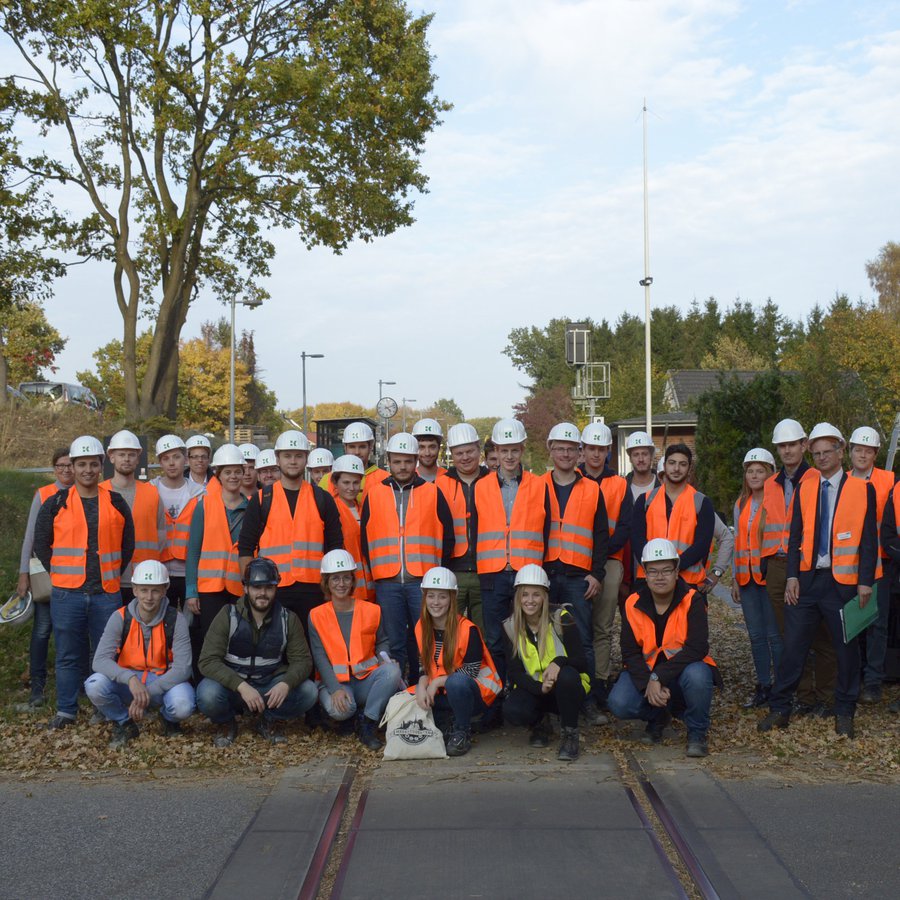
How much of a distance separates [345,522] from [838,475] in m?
3.55

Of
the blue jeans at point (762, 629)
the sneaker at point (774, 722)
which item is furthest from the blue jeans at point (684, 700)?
the blue jeans at point (762, 629)

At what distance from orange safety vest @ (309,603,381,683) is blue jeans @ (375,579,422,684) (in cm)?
24

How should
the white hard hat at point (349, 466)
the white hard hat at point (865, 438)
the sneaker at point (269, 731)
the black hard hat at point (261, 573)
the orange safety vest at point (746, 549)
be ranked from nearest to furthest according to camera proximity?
the black hard hat at point (261, 573) → the sneaker at point (269, 731) → the white hard hat at point (865, 438) → the orange safety vest at point (746, 549) → the white hard hat at point (349, 466)

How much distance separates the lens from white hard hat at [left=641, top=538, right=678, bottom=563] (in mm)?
7121

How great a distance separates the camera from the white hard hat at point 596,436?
8.62 m

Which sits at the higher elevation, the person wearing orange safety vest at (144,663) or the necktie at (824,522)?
the necktie at (824,522)

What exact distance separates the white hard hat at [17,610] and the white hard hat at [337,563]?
2510 millimetres

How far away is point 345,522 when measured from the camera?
27.0 ft

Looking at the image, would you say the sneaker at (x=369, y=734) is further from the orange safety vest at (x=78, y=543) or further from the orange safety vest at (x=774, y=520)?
the orange safety vest at (x=774, y=520)

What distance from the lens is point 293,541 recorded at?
779cm

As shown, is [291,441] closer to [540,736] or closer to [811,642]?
[540,736]

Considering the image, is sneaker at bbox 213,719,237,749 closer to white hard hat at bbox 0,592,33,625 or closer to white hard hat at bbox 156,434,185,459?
white hard hat at bbox 0,592,33,625

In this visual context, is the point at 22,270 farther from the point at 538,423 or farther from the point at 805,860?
the point at 538,423

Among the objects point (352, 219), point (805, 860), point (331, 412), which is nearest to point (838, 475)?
point (805, 860)
